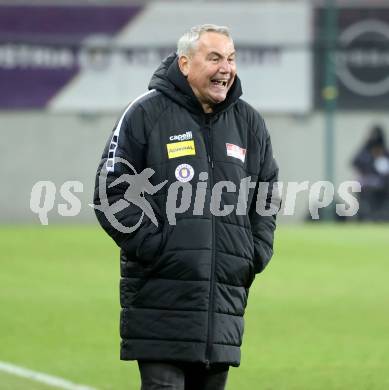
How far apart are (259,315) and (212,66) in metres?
7.47

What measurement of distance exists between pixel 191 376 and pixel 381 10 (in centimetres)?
2167

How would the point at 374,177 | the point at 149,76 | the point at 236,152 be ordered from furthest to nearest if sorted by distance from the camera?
the point at 149,76, the point at 374,177, the point at 236,152

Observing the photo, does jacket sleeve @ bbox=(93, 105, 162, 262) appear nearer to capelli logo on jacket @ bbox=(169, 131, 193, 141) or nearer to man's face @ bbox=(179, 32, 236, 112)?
capelli logo on jacket @ bbox=(169, 131, 193, 141)

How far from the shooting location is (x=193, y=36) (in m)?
6.01

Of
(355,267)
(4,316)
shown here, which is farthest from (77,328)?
(355,267)

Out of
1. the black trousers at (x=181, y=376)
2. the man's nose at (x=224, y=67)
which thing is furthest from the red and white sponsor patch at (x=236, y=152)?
the black trousers at (x=181, y=376)

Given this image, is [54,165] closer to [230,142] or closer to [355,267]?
[355,267]

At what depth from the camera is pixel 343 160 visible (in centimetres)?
2738

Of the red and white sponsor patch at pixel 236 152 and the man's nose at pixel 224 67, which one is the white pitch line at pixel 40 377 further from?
the man's nose at pixel 224 67

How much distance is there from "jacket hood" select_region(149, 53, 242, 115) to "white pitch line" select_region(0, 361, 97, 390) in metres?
3.50

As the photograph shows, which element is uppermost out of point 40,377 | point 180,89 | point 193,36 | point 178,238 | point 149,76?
point 193,36

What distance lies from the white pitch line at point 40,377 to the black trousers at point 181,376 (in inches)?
119

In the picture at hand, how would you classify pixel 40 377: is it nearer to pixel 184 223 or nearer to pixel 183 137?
pixel 184 223

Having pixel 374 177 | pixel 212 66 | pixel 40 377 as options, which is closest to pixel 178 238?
pixel 212 66
